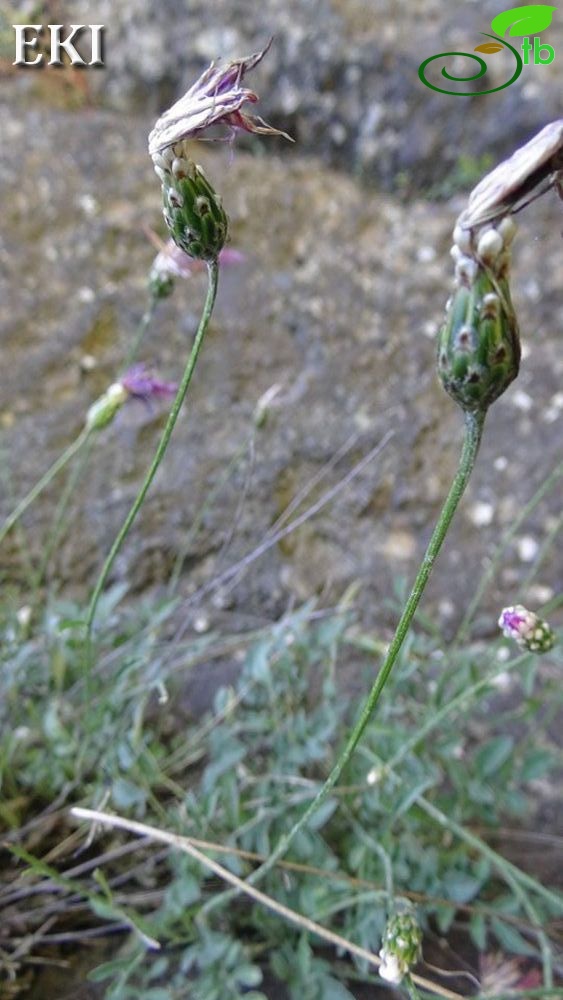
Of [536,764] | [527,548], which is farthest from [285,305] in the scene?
[536,764]

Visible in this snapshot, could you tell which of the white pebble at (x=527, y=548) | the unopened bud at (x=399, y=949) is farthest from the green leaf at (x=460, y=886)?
the white pebble at (x=527, y=548)

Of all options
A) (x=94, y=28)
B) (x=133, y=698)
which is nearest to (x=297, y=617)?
(x=133, y=698)

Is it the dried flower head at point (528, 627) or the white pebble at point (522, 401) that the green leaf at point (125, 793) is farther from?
the white pebble at point (522, 401)

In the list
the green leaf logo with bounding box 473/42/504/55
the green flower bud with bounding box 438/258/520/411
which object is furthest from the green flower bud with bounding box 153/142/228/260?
the green leaf logo with bounding box 473/42/504/55

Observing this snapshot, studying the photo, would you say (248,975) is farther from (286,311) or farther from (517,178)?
(286,311)

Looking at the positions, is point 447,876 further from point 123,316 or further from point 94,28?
point 94,28

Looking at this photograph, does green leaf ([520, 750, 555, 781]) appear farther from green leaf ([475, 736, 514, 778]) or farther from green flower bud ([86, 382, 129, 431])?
green flower bud ([86, 382, 129, 431])
